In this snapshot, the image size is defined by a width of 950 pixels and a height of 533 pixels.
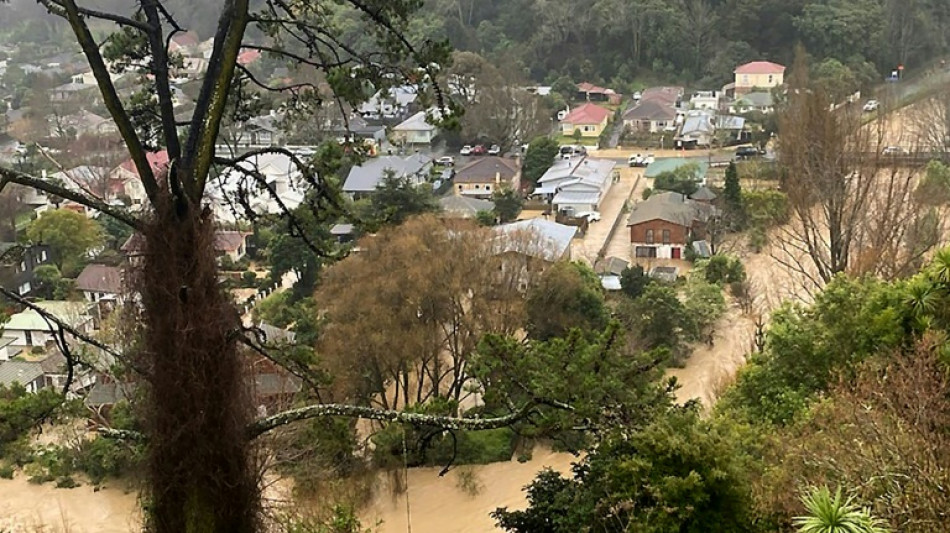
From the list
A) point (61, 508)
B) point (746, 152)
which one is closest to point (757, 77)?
point (746, 152)

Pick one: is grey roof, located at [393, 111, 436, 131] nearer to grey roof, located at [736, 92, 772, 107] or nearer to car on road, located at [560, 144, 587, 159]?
car on road, located at [560, 144, 587, 159]

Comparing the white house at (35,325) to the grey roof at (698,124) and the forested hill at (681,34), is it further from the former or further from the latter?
the grey roof at (698,124)

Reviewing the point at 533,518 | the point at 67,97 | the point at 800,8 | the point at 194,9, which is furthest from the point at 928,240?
the point at 194,9

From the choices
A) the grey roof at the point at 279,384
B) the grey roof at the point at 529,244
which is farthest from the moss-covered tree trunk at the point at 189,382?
the grey roof at the point at 529,244

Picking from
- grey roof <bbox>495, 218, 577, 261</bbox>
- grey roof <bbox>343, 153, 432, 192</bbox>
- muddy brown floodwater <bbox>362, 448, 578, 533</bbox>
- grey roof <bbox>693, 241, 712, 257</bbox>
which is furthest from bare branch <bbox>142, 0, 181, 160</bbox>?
grey roof <bbox>343, 153, 432, 192</bbox>

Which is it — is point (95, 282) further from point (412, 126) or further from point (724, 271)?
point (412, 126)

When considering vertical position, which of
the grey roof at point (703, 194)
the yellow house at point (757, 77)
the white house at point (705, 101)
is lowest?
the grey roof at point (703, 194)
